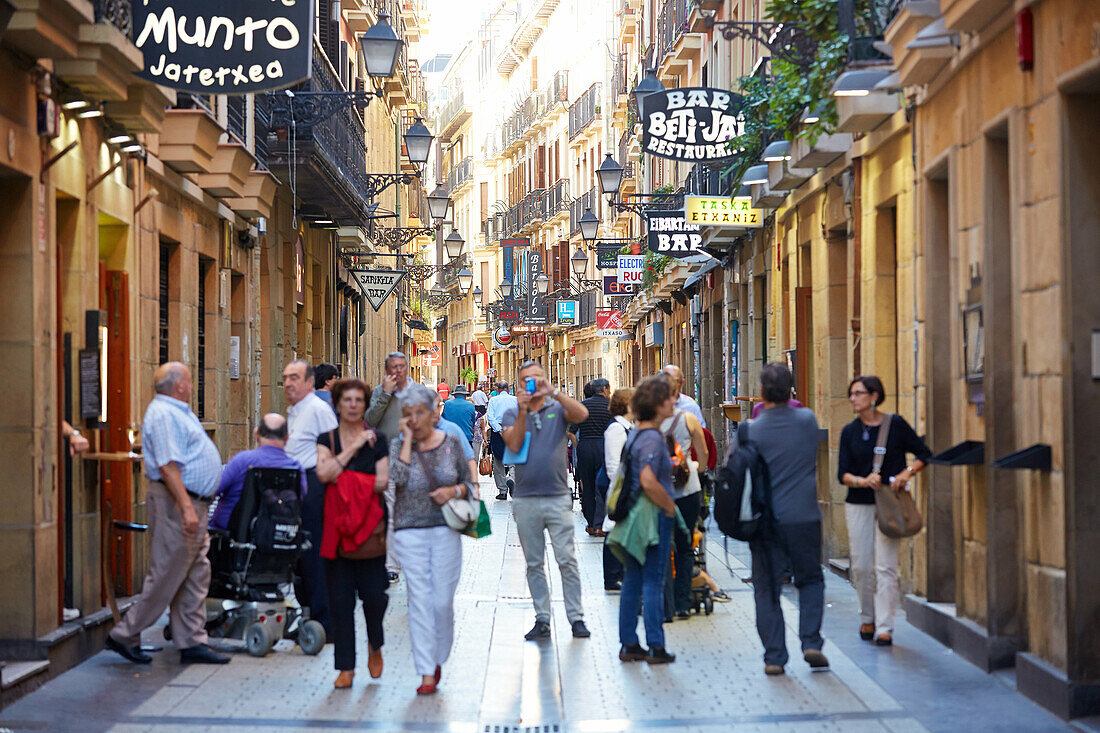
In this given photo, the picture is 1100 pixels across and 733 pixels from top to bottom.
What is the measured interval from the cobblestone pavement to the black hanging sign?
13829 millimetres

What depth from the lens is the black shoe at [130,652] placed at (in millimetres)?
9969

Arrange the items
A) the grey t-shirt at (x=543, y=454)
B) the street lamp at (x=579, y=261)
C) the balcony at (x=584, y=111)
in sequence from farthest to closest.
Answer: the balcony at (x=584, y=111)
the street lamp at (x=579, y=261)
the grey t-shirt at (x=543, y=454)

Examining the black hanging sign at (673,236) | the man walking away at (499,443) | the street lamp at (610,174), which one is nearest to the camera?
the man walking away at (499,443)

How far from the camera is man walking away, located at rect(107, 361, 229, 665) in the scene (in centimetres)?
990

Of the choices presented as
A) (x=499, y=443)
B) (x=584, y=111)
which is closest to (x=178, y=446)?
(x=499, y=443)

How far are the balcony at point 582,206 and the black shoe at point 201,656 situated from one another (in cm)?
4069

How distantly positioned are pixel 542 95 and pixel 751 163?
144 ft

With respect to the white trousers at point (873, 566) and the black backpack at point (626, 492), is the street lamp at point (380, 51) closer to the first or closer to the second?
the black backpack at point (626, 492)

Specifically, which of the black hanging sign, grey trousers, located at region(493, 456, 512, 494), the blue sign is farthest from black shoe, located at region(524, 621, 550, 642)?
the blue sign

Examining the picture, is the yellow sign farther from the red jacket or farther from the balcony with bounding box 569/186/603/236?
the balcony with bounding box 569/186/603/236

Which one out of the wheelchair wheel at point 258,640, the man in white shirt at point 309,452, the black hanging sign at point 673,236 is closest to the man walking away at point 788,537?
the man in white shirt at point 309,452

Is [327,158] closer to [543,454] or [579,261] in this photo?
[543,454]

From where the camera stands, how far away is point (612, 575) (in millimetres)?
13688

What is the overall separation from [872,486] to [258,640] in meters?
4.16
